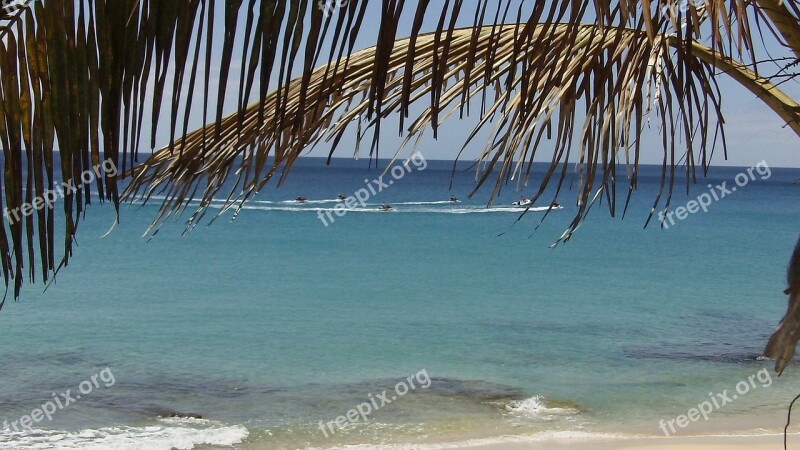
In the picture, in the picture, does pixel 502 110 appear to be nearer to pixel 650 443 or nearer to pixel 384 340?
pixel 650 443

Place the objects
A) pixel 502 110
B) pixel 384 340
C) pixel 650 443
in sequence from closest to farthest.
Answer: pixel 502 110 → pixel 650 443 → pixel 384 340

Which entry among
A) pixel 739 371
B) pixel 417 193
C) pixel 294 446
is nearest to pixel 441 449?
→ pixel 294 446

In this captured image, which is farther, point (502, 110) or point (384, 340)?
point (384, 340)

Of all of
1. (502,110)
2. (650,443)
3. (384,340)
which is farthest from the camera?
(384,340)

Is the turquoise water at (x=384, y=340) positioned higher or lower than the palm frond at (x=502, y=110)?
lower

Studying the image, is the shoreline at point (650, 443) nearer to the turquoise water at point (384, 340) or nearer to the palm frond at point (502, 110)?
the turquoise water at point (384, 340)

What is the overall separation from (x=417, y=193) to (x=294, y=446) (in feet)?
165

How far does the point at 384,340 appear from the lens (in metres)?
12.7

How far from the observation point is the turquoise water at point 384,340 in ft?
26.9

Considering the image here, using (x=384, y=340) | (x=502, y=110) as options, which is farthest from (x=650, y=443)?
(x=502, y=110)

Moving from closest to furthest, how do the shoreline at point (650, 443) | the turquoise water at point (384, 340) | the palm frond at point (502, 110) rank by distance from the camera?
the palm frond at point (502, 110), the shoreline at point (650, 443), the turquoise water at point (384, 340)

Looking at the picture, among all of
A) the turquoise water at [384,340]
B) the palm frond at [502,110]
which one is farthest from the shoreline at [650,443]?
the palm frond at [502,110]

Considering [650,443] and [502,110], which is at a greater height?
[502,110]

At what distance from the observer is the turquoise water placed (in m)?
8.20
